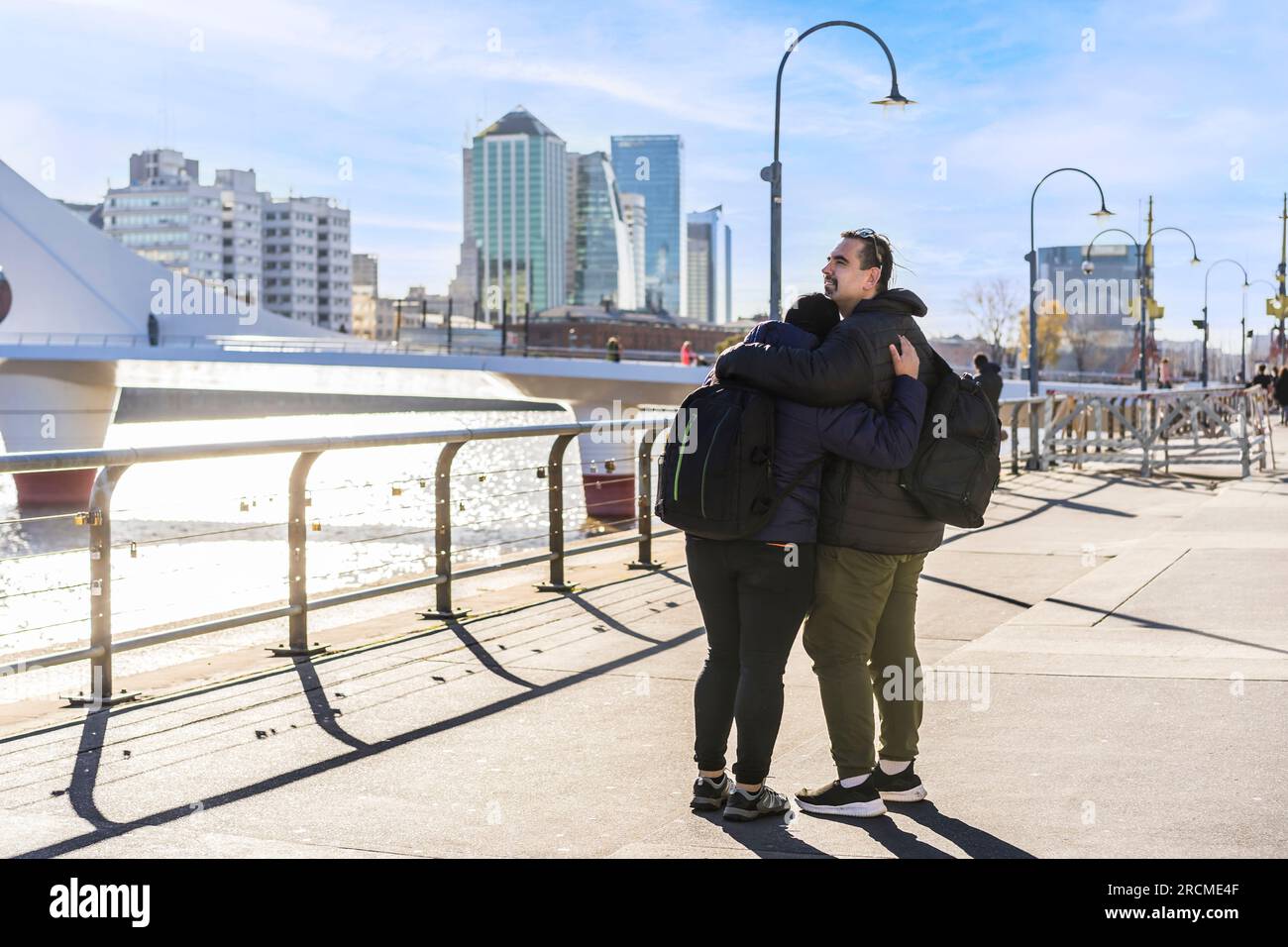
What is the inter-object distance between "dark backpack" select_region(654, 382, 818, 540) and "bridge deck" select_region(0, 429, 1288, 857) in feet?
3.09

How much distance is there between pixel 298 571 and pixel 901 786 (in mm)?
3806

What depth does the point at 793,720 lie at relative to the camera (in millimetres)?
6094

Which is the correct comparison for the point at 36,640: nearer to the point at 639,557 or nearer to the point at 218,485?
the point at 639,557

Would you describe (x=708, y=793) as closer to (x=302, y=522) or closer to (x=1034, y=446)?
(x=302, y=522)

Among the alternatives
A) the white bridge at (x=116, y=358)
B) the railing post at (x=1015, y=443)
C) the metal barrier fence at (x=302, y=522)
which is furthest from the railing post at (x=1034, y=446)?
the white bridge at (x=116, y=358)

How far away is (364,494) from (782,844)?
51097 millimetres

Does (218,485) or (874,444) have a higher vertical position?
(874,444)

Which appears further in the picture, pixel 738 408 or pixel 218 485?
pixel 218 485

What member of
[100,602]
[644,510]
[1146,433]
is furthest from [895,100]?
[100,602]

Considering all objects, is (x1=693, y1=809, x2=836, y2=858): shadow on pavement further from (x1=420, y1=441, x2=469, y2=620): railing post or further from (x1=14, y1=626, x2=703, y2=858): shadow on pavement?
(x1=420, y1=441, x2=469, y2=620): railing post

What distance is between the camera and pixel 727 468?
4.44m

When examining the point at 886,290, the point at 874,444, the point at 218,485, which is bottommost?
the point at 218,485

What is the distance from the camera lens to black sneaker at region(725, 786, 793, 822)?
4.64m
